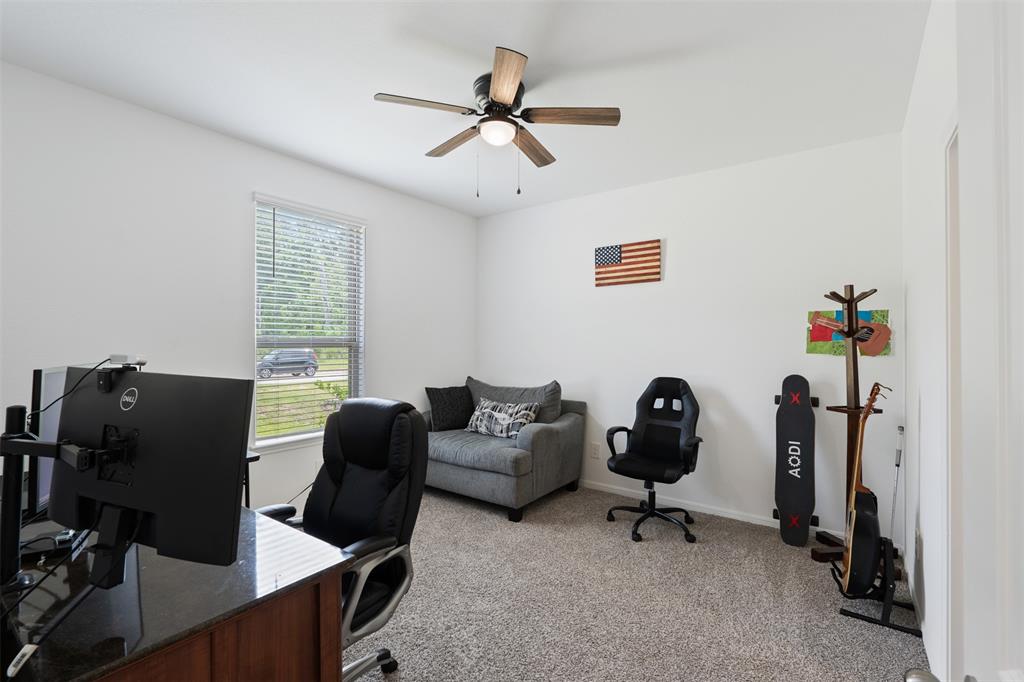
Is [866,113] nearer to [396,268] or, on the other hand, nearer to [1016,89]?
[1016,89]

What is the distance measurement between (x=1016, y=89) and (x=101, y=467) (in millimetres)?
1583

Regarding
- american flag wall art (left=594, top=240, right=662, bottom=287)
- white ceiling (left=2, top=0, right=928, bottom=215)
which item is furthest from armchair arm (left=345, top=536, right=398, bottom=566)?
american flag wall art (left=594, top=240, right=662, bottom=287)

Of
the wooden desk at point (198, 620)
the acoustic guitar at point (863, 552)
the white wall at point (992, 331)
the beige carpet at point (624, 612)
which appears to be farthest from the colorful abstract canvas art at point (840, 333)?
the wooden desk at point (198, 620)

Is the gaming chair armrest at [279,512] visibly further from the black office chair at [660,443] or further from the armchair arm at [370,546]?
the black office chair at [660,443]

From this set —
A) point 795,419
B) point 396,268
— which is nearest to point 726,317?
point 795,419

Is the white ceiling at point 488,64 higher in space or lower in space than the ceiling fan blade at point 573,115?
higher

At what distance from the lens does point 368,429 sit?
176 cm

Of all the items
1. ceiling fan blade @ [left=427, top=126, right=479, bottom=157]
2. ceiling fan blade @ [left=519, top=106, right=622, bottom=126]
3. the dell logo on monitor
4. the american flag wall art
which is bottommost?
the dell logo on monitor

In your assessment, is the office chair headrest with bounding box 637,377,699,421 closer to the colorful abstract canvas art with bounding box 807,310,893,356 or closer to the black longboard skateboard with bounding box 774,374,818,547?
the black longboard skateboard with bounding box 774,374,818,547

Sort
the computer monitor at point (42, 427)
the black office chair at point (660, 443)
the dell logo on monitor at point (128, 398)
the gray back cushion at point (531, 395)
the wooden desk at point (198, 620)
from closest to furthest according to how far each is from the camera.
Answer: the wooden desk at point (198, 620)
the dell logo on monitor at point (128, 398)
the computer monitor at point (42, 427)
the black office chair at point (660, 443)
the gray back cushion at point (531, 395)

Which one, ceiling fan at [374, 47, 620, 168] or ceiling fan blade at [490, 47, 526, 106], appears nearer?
ceiling fan blade at [490, 47, 526, 106]

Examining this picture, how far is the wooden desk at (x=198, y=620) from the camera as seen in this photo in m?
0.86

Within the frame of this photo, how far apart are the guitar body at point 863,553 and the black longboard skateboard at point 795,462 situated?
763mm

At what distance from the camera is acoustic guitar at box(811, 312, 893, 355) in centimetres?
286
